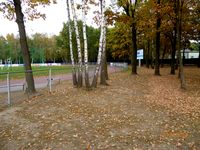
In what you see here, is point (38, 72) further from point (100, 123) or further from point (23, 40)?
point (100, 123)

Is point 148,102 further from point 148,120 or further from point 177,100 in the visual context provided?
point 148,120

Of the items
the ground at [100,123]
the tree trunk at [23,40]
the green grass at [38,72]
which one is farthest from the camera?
the tree trunk at [23,40]

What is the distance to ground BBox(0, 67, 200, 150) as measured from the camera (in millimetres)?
7086

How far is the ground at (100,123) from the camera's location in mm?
7086

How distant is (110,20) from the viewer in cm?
2273

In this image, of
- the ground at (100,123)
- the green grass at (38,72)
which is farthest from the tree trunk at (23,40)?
the ground at (100,123)

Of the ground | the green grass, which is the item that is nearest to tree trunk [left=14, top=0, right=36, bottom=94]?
the green grass

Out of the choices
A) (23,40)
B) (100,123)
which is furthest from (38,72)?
(100,123)

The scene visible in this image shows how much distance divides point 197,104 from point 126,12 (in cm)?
1520

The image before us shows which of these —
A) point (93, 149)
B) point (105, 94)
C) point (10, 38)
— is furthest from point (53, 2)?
point (10, 38)

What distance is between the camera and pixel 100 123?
8.70 m

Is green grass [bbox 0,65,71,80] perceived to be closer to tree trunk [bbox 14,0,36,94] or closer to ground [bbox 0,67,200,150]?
tree trunk [bbox 14,0,36,94]

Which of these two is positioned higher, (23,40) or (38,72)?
(23,40)

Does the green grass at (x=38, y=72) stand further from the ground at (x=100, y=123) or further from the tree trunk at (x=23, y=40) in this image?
the ground at (x=100, y=123)
